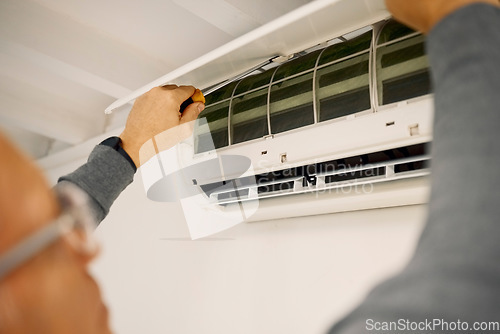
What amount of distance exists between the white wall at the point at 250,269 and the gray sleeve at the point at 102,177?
0.50 metres

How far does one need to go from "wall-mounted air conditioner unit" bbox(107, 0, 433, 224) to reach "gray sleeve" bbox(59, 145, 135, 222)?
43 centimetres

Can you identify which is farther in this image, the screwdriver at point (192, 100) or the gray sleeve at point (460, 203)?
the screwdriver at point (192, 100)

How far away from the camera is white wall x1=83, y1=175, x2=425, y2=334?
1113 mm

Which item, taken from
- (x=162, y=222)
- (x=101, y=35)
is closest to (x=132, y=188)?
(x=162, y=222)

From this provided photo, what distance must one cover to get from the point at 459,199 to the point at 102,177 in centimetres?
57

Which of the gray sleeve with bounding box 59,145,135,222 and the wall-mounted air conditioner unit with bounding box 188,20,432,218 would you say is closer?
the gray sleeve with bounding box 59,145,135,222

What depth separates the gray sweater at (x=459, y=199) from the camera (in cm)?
25

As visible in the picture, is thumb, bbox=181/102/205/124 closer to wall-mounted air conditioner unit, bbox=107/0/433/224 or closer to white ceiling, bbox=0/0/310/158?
wall-mounted air conditioner unit, bbox=107/0/433/224

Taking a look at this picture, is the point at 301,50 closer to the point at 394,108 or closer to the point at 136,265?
the point at 394,108

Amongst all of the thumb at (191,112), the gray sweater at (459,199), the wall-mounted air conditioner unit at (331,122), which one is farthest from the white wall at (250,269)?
the gray sweater at (459,199)

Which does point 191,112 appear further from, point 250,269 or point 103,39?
point 103,39

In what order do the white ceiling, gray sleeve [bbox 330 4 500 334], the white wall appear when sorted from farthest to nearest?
1. the white ceiling
2. the white wall
3. gray sleeve [bbox 330 4 500 334]

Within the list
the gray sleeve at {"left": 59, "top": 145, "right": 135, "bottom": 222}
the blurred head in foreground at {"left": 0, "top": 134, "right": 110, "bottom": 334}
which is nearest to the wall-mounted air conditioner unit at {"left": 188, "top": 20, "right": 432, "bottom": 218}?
the gray sleeve at {"left": 59, "top": 145, "right": 135, "bottom": 222}

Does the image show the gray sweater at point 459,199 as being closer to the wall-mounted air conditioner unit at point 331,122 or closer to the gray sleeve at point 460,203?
the gray sleeve at point 460,203
